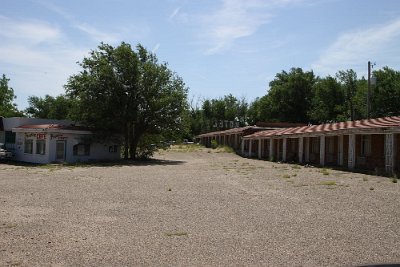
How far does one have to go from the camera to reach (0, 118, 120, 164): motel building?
3462 cm

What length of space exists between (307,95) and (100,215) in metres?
75.4

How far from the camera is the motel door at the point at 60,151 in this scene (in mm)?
34981

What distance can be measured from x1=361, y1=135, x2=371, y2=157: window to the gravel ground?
11.6 m

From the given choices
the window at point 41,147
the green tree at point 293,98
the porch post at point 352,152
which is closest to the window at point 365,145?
the porch post at point 352,152

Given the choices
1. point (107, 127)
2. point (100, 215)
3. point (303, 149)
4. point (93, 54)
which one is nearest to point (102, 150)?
point (107, 127)

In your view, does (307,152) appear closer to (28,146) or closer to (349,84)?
(28,146)

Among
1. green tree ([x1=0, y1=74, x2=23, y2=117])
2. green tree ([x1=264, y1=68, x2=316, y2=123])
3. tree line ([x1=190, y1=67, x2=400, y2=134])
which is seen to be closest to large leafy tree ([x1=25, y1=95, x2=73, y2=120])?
green tree ([x1=0, y1=74, x2=23, y2=117])

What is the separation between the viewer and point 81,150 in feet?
121

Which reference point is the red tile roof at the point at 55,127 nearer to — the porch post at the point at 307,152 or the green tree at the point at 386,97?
the porch post at the point at 307,152

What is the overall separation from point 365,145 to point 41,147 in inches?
938

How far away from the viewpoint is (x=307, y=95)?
82062 millimetres

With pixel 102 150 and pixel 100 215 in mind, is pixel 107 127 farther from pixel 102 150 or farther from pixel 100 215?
pixel 100 215

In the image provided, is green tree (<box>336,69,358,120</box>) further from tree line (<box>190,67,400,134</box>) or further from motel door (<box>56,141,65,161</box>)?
motel door (<box>56,141,65,161</box>)

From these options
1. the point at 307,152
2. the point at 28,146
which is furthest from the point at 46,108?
the point at 307,152
